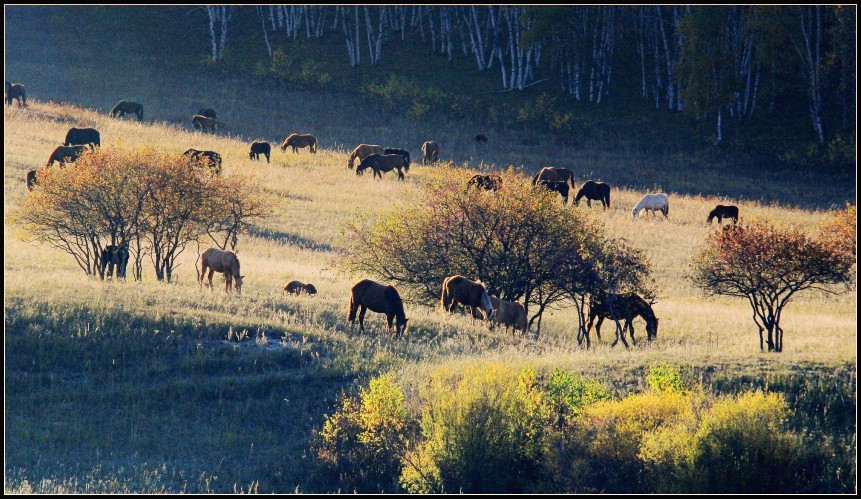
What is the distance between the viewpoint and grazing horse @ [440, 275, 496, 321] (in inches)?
904

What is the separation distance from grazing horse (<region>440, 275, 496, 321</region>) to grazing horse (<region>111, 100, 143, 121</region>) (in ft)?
130

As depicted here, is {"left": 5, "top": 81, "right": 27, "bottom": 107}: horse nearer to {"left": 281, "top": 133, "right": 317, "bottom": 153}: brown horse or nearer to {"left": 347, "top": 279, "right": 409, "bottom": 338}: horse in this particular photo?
{"left": 281, "top": 133, "right": 317, "bottom": 153}: brown horse

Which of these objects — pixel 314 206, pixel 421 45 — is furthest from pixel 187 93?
pixel 314 206

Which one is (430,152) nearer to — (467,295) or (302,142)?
(302,142)

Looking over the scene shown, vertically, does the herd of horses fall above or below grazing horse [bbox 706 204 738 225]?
below

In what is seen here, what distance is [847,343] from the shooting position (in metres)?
20.3

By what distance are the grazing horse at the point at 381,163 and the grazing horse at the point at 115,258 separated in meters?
20.9

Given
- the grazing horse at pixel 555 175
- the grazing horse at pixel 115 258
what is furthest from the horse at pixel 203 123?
the grazing horse at pixel 115 258

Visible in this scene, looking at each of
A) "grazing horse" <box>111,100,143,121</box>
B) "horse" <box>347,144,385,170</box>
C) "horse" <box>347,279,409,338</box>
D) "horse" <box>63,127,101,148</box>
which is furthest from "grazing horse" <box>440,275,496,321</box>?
"grazing horse" <box>111,100,143,121</box>

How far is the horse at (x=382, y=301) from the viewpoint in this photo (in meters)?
21.0

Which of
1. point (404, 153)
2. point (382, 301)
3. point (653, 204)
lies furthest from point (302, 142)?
point (382, 301)

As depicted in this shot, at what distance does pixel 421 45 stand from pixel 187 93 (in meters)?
21.8

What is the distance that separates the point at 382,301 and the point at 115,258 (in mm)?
9847

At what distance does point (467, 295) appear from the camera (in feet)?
76.2
